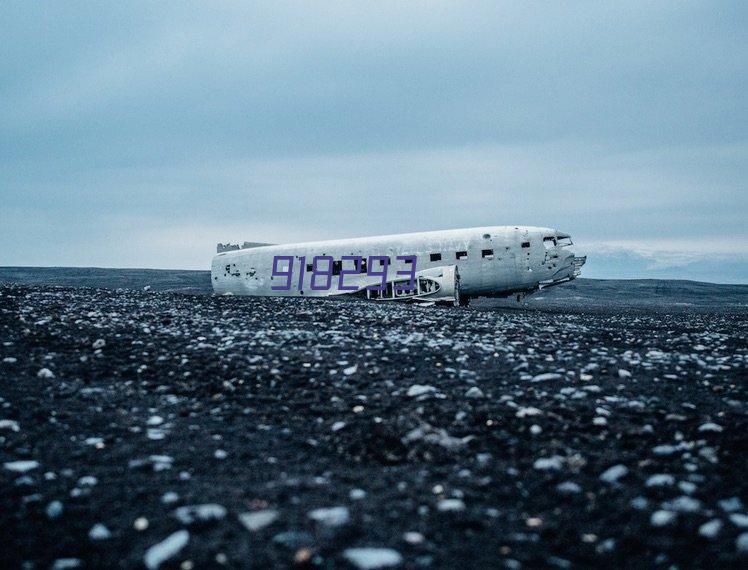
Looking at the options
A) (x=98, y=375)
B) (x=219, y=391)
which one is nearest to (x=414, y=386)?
(x=219, y=391)

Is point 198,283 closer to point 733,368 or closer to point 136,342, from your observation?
point 136,342

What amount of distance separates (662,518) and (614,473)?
89cm

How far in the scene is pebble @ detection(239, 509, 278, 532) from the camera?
154 inches

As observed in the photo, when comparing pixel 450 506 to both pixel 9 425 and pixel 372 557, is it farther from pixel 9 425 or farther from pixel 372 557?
pixel 9 425

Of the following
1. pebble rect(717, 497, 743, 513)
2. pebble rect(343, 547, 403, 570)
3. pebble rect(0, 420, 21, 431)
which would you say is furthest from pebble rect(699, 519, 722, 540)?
pebble rect(0, 420, 21, 431)

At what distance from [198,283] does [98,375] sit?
83231 millimetres

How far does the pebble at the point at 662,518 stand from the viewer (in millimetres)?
3949

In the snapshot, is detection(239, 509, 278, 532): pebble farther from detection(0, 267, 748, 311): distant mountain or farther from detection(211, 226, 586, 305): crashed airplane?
detection(0, 267, 748, 311): distant mountain

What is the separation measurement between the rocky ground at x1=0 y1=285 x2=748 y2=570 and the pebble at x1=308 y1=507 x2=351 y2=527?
0.02 m

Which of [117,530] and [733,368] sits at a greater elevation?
[733,368]

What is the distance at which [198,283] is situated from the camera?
88000 millimetres

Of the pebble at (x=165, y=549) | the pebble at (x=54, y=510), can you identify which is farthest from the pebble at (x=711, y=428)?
the pebble at (x=54, y=510)

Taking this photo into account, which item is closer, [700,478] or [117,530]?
[117,530]

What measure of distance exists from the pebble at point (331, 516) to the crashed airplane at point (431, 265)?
26365 mm
